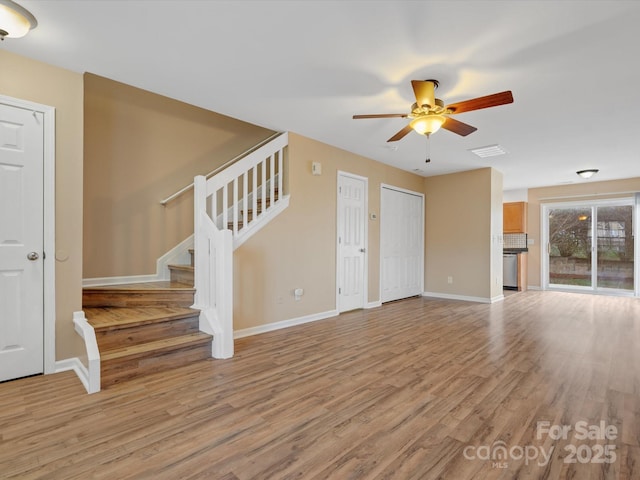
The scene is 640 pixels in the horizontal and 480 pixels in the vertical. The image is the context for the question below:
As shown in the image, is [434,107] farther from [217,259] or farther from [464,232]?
[464,232]

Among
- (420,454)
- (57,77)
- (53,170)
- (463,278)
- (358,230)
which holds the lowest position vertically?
(420,454)

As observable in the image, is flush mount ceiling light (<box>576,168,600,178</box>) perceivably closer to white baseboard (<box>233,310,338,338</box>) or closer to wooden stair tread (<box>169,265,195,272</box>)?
white baseboard (<box>233,310,338,338</box>)

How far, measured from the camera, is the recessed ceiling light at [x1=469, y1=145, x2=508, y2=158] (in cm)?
476

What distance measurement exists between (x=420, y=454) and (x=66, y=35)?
3459 millimetres

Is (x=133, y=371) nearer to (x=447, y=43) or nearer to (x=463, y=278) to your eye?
(x=447, y=43)

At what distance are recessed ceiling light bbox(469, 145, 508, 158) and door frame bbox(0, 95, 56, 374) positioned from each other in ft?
16.3

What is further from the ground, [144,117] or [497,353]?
[144,117]

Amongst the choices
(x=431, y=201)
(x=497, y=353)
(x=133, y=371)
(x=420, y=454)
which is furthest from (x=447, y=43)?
(x=431, y=201)

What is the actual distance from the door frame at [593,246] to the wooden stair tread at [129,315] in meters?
8.10

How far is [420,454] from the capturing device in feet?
5.66

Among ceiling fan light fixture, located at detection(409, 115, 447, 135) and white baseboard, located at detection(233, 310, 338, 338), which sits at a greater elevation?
ceiling fan light fixture, located at detection(409, 115, 447, 135)

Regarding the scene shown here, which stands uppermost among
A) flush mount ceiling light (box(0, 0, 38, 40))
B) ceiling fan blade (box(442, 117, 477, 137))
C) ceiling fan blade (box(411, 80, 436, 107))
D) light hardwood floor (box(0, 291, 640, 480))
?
flush mount ceiling light (box(0, 0, 38, 40))

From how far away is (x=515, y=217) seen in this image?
8188 millimetres

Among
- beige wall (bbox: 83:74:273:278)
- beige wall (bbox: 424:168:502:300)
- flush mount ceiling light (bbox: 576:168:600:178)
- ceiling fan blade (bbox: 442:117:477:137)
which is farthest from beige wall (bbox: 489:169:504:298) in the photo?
beige wall (bbox: 83:74:273:278)
